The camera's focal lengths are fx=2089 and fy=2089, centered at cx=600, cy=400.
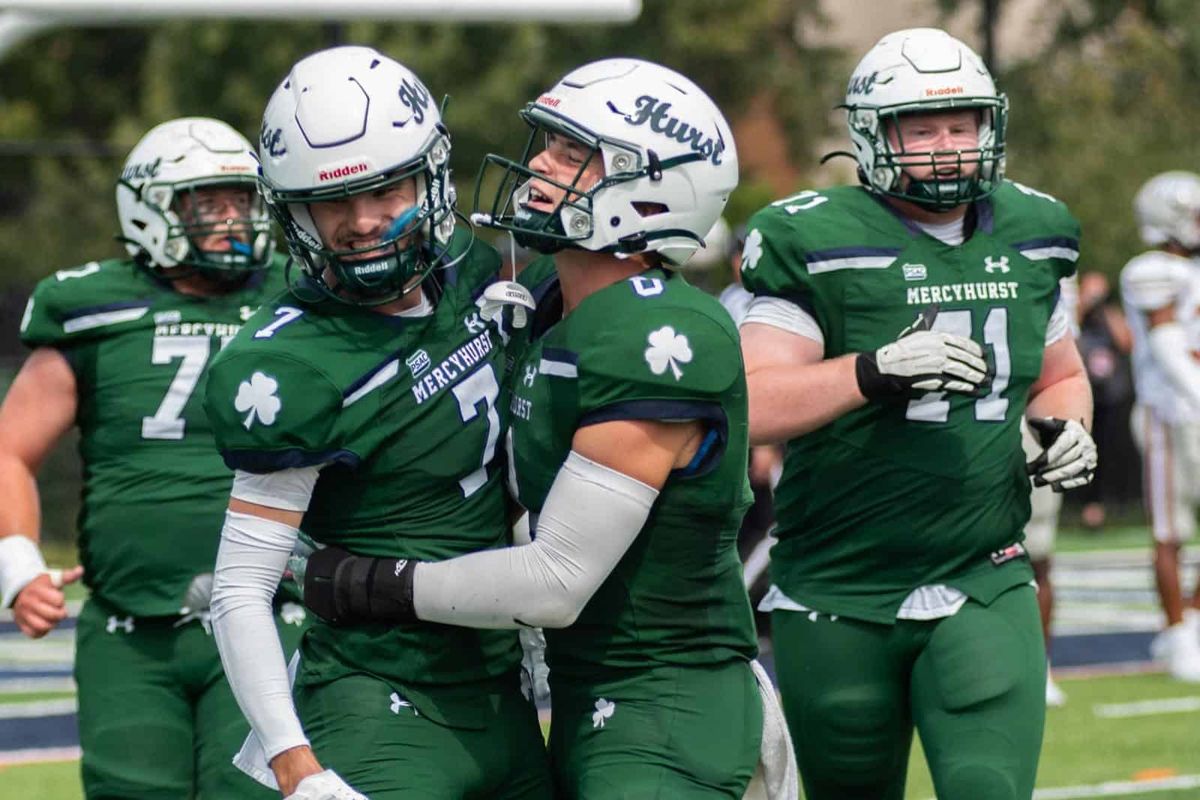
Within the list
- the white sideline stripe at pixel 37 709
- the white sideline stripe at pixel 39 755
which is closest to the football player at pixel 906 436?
the white sideline stripe at pixel 39 755

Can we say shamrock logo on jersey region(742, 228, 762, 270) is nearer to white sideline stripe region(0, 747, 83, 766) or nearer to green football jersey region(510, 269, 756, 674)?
green football jersey region(510, 269, 756, 674)

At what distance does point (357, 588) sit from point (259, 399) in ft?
1.06

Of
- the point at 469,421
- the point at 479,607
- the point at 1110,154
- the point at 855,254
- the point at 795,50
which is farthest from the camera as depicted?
the point at 795,50

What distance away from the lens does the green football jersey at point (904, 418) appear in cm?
412

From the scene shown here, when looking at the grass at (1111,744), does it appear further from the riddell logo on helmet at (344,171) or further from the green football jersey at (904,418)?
the riddell logo on helmet at (344,171)

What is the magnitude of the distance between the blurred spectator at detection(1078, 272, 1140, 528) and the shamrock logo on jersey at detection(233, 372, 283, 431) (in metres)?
10.6

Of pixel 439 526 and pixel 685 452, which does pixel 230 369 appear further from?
pixel 685 452

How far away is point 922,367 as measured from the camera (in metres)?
3.78

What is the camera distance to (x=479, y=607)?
3.08 meters

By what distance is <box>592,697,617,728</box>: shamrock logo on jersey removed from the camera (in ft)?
10.5

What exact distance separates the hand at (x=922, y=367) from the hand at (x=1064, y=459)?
266 millimetres

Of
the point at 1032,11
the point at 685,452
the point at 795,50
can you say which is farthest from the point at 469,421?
the point at 1032,11

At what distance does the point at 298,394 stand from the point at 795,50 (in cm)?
2158

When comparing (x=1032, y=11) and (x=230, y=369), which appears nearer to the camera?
(x=230, y=369)
